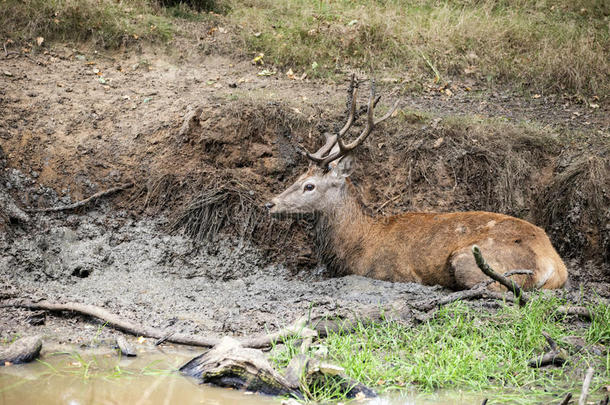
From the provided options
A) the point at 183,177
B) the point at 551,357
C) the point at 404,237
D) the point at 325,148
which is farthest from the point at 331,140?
the point at 551,357

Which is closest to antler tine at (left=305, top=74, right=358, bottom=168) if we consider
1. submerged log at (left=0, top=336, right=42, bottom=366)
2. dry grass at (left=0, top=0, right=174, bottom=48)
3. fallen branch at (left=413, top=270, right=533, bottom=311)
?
fallen branch at (left=413, top=270, right=533, bottom=311)

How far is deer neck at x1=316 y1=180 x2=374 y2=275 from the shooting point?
7648mm

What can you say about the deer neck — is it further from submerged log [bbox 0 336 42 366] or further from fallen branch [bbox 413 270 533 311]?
submerged log [bbox 0 336 42 366]

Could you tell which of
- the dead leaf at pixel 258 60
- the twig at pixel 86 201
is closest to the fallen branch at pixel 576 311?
the twig at pixel 86 201

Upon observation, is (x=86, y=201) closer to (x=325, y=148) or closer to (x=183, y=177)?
(x=183, y=177)

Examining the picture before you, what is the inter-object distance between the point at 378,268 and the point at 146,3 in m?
6.45

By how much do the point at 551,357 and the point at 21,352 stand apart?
381 centimetres

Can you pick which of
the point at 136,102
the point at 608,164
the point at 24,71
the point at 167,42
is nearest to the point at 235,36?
the point at 167,42

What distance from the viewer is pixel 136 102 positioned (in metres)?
9.09

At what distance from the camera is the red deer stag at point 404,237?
6.55 m

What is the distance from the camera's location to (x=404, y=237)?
7383 millimetres

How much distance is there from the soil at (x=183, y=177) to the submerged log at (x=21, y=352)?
1.54 meters

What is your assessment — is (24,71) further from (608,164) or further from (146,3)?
(608,164)

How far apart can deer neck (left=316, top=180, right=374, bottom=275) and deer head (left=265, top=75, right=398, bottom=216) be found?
9 cm
